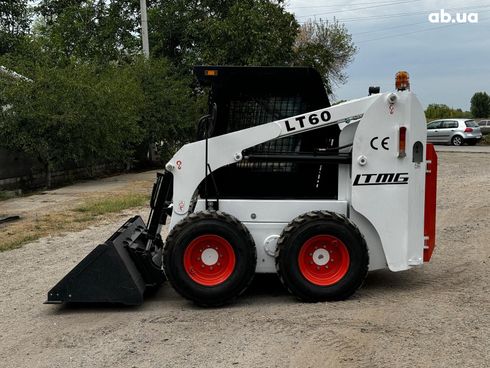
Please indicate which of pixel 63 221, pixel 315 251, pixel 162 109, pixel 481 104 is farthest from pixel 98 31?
pixel 481 104

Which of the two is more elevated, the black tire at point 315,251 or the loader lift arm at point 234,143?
the loader lift arm at point 234,143

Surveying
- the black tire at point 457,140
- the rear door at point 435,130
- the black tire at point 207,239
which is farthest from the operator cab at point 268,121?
the rear door at point 435,130

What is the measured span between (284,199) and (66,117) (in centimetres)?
1149

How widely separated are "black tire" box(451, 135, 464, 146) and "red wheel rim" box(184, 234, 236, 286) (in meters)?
29.1

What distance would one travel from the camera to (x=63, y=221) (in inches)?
419

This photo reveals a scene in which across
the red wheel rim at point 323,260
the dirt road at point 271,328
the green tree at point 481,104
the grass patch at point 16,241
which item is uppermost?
the green tree at point 481,104

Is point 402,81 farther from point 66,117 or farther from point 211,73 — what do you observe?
point 66,117

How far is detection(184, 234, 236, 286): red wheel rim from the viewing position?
530 cm

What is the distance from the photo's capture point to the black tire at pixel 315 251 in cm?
527

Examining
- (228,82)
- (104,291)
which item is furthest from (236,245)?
(228,82)

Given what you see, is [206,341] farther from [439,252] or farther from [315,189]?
[439,252]

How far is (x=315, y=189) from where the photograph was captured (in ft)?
18.9

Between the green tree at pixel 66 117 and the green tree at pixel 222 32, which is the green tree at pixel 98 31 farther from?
the green tree at pixel 66 117

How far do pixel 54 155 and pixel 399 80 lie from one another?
12735 millimetres
